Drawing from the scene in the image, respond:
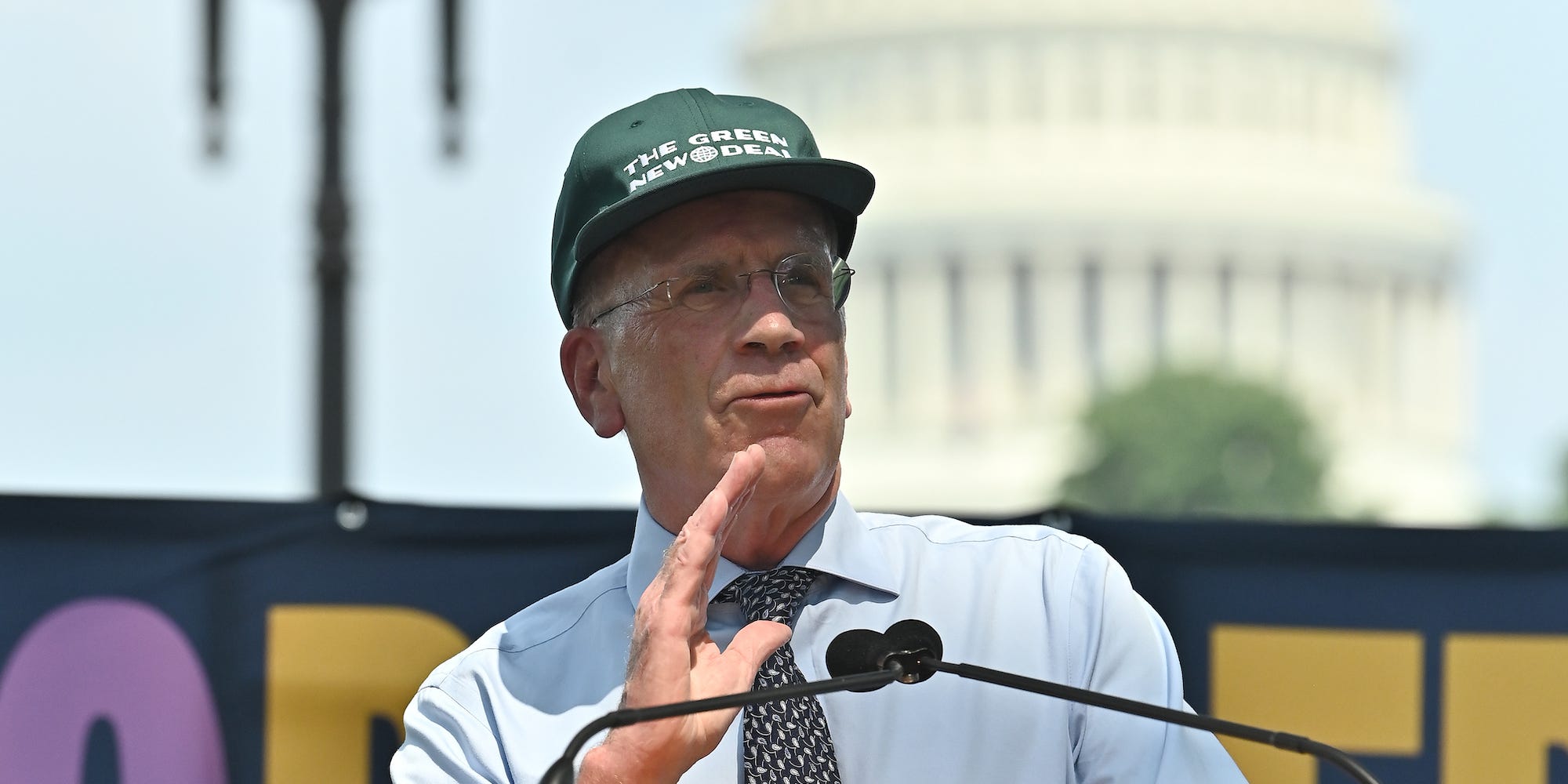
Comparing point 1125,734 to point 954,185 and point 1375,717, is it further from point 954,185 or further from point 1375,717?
point 954,185

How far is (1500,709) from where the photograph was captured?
212 inches

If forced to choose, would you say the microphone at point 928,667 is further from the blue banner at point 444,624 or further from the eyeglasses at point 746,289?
the blue banner at point 444,624

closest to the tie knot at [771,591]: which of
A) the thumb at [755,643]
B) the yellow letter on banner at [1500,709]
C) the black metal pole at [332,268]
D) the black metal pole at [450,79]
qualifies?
the thumb at [755,643]

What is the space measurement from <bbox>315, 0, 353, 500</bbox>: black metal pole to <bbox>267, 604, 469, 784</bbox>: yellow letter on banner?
3.07 meters

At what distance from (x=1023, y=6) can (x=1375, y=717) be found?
259ft

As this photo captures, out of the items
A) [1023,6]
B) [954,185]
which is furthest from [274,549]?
[1023,6]

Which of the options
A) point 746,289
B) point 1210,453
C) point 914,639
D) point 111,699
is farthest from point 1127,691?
point 1210,453

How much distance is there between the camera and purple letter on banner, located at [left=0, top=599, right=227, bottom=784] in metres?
5.21

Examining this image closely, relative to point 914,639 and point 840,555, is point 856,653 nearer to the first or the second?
point 914,639

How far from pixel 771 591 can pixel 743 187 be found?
624 millimetres

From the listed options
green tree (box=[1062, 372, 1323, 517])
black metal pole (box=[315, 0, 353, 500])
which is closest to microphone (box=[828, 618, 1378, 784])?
black metal pole (box=[315, 0, 353, 500])

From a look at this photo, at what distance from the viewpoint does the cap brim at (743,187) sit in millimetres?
3471

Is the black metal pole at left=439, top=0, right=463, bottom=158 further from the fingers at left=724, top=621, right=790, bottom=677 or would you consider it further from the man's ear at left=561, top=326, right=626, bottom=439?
the fingers at left=724, top=621, right=790, bottom=677

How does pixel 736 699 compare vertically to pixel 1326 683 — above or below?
above
